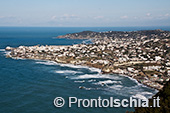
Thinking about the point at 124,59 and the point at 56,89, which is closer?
the point at 56,89

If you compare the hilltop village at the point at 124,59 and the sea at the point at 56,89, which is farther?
the hilltop village at the point at 124,59

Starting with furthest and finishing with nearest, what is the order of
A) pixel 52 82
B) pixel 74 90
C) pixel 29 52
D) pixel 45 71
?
pixel 29 52 < pixel 45 71 < pixel 52 82 < pixel 74 90

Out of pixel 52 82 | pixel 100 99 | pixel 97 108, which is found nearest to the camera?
pixel 97 108

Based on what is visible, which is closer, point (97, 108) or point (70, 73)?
point (97, 108)

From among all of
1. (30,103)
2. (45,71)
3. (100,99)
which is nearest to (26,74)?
(45,71)

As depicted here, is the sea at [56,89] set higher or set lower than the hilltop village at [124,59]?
lower

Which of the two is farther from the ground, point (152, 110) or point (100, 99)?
point (152, 110)

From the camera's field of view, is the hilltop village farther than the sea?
Yes

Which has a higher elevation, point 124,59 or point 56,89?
point 124,59

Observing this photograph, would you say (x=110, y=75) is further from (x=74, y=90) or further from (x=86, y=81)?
(x=74, y=90)

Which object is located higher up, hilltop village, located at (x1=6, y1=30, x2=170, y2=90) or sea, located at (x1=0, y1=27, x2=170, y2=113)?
hilltop village, located at (x1=6, y1=30, x2=170, y2=90)
